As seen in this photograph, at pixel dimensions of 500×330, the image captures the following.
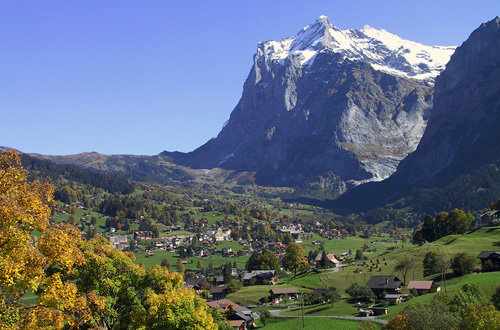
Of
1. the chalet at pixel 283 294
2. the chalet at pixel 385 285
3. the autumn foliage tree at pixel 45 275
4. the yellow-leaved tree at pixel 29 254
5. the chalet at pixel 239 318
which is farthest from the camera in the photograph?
the chalet at pixel 283 294

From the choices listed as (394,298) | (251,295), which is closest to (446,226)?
(394,298)

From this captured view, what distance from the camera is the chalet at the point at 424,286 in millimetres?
83356

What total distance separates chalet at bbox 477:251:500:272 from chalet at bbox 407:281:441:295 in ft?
36.0

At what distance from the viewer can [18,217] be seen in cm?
1861

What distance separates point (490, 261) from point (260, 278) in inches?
2343

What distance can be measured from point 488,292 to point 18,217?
65243mm

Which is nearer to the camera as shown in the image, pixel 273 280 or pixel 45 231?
pixel 45 231

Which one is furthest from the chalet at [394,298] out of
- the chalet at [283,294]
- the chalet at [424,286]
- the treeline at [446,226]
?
the treeline at [446,226]

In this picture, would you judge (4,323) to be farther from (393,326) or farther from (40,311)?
(393,326)

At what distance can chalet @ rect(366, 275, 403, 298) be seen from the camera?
290 feet

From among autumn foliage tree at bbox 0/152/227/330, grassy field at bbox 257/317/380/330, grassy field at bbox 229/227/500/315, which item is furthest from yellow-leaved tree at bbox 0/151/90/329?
grassy field at bbox 229/227/500/315

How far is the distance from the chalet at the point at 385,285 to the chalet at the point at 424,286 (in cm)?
267

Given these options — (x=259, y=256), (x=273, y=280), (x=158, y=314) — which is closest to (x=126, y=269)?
(x=158, y=314)

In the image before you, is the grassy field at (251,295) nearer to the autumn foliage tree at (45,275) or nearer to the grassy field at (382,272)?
the grassy field at (382,272)
